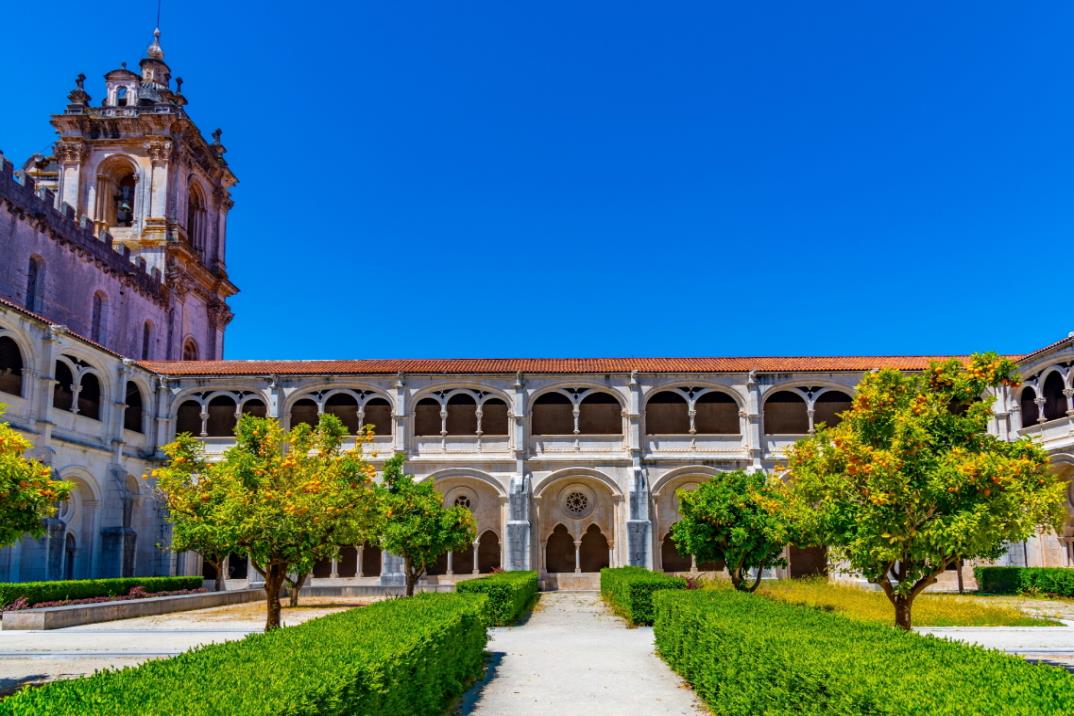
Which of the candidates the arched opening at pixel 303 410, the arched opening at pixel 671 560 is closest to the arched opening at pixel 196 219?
the arched opening at pixel 303 410

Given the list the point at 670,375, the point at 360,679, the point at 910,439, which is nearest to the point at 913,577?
the point at 910,439

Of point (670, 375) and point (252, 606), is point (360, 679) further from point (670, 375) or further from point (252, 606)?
point (670, 375)

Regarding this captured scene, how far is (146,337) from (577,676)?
38527mm

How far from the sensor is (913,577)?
547 inches

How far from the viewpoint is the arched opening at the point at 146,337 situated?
45000mm

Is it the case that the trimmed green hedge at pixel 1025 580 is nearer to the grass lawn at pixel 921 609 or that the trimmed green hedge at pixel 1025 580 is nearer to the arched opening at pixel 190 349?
the grass lawn at pixel 921 609

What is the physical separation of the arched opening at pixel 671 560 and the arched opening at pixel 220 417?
20620mm

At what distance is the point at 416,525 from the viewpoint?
84.2 ft

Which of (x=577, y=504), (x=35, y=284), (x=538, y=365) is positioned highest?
(x=35, y=284)

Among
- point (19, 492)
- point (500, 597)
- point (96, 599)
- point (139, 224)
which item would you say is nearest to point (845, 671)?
point (19, 492)

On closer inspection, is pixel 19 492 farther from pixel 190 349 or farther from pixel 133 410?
pixel 190 349

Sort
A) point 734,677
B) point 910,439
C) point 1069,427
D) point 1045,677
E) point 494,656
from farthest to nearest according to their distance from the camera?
point 1069,427 < point 494,656 < point 910,439 < point 734,677 < point 1045,677

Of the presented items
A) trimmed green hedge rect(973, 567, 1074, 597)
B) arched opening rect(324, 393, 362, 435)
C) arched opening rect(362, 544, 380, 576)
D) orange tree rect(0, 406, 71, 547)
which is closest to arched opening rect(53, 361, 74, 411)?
arched opening rect(324, 393, 362, 435)

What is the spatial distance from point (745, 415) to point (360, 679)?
32.9m
